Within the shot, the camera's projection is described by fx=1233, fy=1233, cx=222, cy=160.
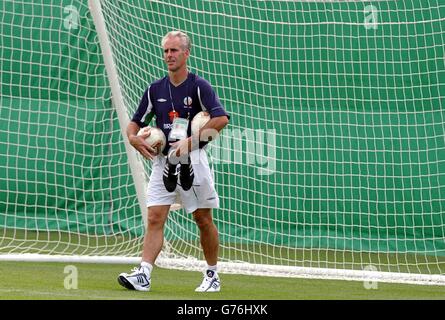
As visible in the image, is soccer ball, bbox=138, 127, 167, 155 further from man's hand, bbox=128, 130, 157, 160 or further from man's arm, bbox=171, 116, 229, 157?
man's arm, bbox=171, 116, 229, 157

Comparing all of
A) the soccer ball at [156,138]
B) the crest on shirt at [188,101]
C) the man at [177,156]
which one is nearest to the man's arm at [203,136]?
the man at [177,156]

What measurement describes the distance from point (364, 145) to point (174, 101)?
3.67 metres

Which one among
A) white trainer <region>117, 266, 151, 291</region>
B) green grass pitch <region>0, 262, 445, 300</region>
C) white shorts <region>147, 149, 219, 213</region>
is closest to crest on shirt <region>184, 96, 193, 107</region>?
white shorts <region>147, 149, 219, 213</region>

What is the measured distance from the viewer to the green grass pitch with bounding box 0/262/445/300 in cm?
892

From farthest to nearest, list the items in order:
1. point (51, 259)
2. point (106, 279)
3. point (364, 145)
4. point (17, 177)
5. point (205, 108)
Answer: point (17, 177) → point (364, 145) → point (51, 259) → point (106, 279) → point (205, 108)

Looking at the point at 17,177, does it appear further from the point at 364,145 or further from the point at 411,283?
the point at 411,283

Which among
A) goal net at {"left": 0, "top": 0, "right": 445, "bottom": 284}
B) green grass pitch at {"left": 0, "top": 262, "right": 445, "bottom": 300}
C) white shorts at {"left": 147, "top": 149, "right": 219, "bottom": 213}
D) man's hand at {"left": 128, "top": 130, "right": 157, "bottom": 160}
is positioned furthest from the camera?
goal net at {"left": 0, "top": 0, "right": 445, "bottom": 284}

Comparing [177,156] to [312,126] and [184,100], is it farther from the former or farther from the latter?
[312,126]

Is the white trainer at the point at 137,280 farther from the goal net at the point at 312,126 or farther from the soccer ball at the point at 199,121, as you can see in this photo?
the goal net at the point at 312,126

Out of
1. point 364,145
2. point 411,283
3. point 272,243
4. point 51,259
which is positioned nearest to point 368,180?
point 364,145

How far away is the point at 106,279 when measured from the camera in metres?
10.4

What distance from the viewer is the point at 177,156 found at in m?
9.27

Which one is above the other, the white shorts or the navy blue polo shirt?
the navy blue polo shirt

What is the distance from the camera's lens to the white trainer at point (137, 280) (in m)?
9.23
